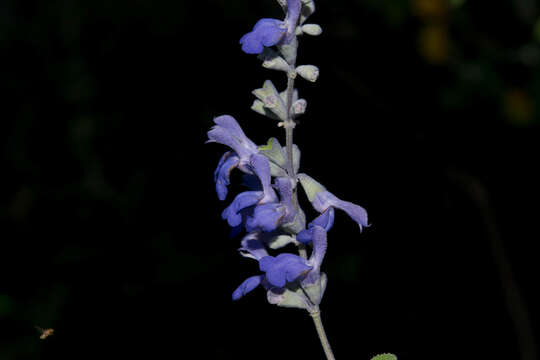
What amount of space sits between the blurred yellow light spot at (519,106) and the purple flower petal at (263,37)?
364cm

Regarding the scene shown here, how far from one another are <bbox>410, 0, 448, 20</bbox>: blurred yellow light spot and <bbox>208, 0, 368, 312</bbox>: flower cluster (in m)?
3.35

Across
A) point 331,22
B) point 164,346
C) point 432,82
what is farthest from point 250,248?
point 432,82

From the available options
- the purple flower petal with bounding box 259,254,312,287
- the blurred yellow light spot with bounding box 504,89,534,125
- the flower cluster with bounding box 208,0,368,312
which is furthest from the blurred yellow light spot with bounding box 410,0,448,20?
the purple flower petal with bounding box 259,254,312,287

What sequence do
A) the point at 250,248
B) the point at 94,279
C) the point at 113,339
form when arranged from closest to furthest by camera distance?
1. the point at 250,248
2. the point at 113,339
3. the point at 94,279

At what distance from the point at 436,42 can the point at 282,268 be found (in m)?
3.68

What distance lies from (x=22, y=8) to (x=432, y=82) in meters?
3.40

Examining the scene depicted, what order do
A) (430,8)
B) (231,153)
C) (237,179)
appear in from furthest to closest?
1. (430,8)
2. (237,179)
3. (231,153)

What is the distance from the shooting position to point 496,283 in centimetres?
422

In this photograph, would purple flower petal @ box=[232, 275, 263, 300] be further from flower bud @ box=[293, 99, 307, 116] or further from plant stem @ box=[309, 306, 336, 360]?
flower bud @ box=[293, 99, 307, 116]

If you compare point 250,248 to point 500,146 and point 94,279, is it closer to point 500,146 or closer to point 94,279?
point 94,279

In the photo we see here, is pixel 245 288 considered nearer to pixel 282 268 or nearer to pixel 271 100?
pixel 282 268

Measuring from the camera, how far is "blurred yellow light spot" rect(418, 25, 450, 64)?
448cm

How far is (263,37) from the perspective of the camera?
1152 mm

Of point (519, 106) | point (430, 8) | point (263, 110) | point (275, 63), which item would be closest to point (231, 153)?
point (263, 110)
